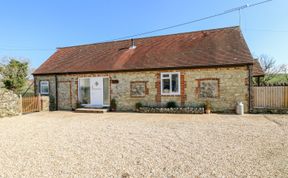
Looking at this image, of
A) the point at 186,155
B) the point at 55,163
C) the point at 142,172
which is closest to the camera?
the point at 142,172

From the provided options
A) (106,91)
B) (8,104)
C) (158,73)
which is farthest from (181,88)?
(8,104)

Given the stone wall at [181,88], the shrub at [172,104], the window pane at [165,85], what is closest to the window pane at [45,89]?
the stone wall at [181,88]

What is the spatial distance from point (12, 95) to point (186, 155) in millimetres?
11310

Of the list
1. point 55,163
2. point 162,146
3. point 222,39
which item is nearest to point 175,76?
Answer: point 222,39

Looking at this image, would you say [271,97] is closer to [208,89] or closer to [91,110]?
[208,89]

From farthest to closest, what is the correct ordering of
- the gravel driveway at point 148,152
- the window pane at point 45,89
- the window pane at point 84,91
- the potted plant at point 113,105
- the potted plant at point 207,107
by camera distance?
the window pane at point 45,89 < the window pane at point 84,91 < the potted plant at point 113,105 < the potted plant at point 207,107 < the gravel driveway at point 148,152

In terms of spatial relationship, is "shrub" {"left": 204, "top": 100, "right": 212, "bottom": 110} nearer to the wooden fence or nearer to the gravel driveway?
the wooden fence

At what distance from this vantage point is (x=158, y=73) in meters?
12.3

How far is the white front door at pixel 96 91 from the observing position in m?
13.9

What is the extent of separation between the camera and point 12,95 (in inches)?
444

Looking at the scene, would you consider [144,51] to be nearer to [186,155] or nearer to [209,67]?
[209,67]

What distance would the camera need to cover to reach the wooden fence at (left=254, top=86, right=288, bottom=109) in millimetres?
10609

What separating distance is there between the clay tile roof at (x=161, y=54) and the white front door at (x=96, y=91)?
81 cm

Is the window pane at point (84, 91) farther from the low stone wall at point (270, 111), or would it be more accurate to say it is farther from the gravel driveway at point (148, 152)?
the low stone wall at point (270, 111)
